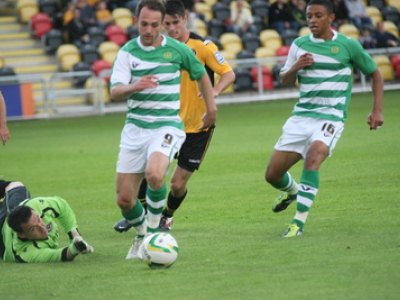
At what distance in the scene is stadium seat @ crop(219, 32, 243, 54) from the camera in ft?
103

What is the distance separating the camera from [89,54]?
2991 cm

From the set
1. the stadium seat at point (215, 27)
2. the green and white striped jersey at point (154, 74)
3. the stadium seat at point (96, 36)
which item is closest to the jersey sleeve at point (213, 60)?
the green and white striped jersey at point (154, 74)

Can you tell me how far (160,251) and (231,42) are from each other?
2276 centimetres

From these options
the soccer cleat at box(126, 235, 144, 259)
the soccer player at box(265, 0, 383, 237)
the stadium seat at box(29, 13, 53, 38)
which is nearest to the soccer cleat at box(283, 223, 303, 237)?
the soccer player at box(265, 0, 383, 237)

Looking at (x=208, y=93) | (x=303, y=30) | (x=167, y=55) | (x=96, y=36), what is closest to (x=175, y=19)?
(x=208, y=93)

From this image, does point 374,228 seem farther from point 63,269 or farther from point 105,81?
point 105,81

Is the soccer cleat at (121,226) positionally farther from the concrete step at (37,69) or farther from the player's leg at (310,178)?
the concrete step at (37,69)

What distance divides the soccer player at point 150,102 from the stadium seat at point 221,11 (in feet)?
76.3

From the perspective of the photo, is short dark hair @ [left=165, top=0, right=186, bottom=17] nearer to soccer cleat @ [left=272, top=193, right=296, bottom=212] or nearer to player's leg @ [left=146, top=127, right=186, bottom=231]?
player's leg @ [left=146, top=127, right=186, bottom=231]

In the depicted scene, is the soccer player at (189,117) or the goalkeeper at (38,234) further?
the soccer player at (189,117)

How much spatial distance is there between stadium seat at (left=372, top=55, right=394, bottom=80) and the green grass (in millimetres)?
8567

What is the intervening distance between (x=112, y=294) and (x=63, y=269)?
1.48 metres

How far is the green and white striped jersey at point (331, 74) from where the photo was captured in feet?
35.3

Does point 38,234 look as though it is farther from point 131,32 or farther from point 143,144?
point 131,32
